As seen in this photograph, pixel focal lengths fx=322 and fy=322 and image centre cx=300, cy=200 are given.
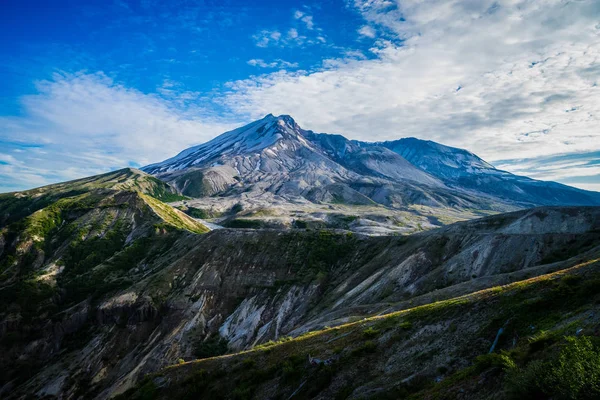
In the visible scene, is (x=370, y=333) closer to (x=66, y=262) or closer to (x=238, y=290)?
(x=238, y=290)

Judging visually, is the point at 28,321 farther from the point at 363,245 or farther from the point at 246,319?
the point at 363,245

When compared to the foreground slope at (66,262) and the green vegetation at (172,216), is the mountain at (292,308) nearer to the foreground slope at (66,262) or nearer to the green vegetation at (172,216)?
the foreground slope at (66,262)

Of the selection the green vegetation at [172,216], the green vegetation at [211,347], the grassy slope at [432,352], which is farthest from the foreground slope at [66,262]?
the grassy slope at [432,352]

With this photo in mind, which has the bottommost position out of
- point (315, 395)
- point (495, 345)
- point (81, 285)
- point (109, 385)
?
point (109, 385)

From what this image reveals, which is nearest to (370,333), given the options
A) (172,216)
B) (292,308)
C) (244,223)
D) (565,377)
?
(565,377)

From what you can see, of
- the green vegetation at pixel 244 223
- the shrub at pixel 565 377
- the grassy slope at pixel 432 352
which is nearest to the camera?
the shrub at pixel 565 377

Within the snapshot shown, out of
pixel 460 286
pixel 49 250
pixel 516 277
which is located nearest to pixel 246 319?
pixel 460 286
